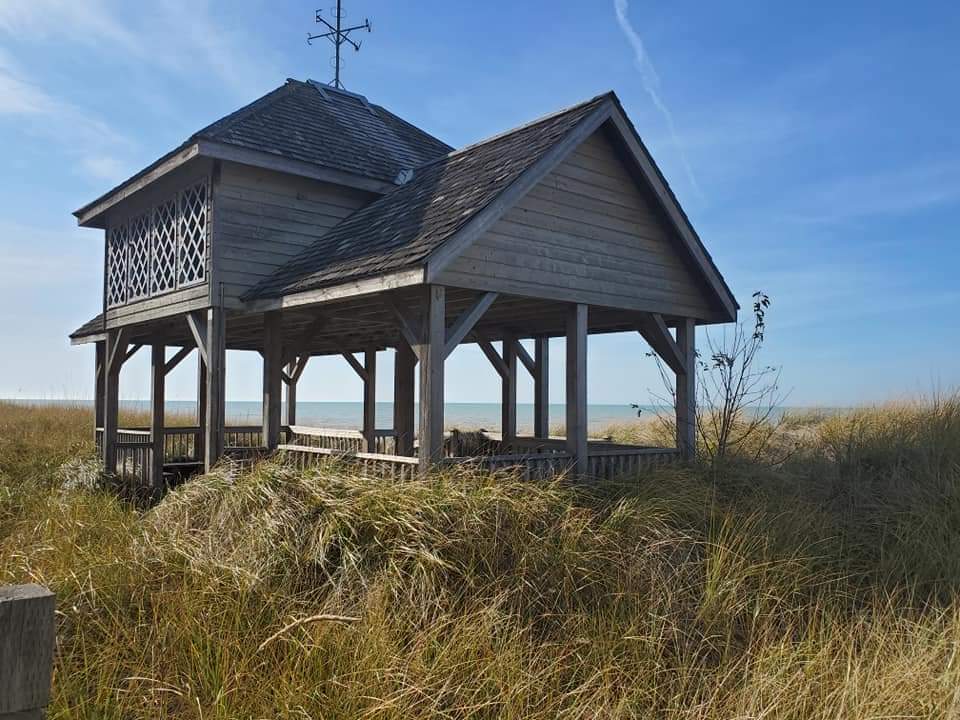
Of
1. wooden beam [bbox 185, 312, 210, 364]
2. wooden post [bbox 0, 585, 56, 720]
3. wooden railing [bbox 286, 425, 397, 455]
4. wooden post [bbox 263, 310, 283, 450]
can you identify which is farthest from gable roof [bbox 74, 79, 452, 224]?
wooden post [bbox 0, 585, 56, 720]

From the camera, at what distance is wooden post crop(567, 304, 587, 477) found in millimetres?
9531

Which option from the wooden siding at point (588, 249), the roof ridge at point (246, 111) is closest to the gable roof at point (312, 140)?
the roof ridge at point (246, 111)

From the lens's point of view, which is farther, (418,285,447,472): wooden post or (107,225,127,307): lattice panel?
(107,225,127,307): lattice panel

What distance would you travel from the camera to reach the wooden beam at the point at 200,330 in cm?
1102

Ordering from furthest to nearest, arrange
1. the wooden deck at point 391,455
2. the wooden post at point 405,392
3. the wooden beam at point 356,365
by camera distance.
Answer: the wooden beam at point 356,365, the wooden post at point 405,392, the wooden deck at point 391,455

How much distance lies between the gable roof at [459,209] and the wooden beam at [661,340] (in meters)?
1.06

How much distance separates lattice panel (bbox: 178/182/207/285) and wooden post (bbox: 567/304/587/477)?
5.23m

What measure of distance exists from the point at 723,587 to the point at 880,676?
4.16ft

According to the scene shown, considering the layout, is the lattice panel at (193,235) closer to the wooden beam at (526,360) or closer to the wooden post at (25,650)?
the wooden beam at (526,360)

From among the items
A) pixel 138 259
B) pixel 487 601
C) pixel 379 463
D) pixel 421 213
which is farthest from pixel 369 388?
pixel 487 601

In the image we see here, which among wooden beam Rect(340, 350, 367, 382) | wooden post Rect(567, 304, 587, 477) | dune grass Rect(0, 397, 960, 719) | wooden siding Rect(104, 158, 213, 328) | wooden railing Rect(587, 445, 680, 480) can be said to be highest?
wooden siding Rect(104, 158, 213, 328)

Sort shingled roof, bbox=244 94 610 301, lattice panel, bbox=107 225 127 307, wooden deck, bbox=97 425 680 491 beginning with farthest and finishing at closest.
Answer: lattice panel, bbox=107 225 127 307 < shingled roof, bbox=244 94 610 301 < wooden deck, bbox=97 425 680 491

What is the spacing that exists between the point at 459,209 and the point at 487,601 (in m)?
4.63

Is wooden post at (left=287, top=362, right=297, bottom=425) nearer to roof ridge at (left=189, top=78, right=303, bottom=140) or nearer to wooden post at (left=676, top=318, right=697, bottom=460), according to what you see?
roof ridge at (left=189, top=78, right=303, bottom=140)
